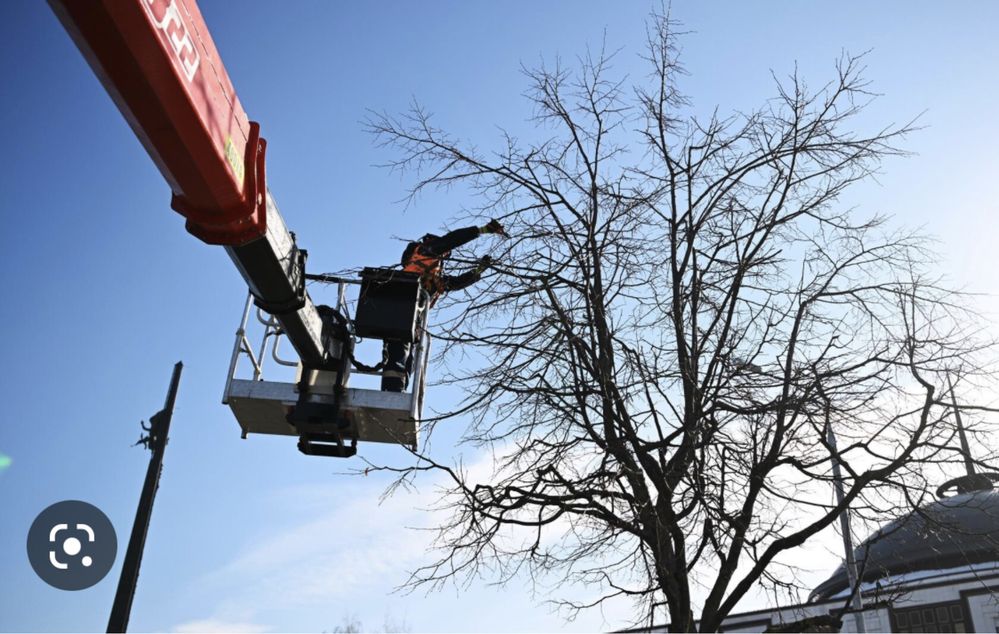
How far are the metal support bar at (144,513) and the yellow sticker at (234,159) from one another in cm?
591

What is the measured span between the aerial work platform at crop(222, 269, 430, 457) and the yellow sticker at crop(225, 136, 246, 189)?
2.14 meters

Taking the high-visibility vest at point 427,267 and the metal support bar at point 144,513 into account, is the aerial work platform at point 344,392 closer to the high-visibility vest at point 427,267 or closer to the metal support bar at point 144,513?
the high-visibility vest at point 427,267

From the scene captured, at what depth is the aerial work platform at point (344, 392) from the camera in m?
8.38

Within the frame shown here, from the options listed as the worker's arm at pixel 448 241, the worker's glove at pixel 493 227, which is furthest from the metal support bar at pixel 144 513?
the worker's glove at pixel 493 227

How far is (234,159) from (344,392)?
318 centimetres

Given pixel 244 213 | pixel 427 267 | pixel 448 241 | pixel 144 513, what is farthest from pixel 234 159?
pixel 144 513

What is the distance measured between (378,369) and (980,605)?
3113 centimetres

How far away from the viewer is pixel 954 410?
6883 millimetres

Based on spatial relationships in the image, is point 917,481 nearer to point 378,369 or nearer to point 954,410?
point 954,410

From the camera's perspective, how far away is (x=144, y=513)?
10.5 m

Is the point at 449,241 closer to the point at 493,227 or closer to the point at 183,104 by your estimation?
the point at 493,227

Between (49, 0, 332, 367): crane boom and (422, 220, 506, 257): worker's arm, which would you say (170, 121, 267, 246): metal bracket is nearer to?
(49, 0, 332, 367): crane boom

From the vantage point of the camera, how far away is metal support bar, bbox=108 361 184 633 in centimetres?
988

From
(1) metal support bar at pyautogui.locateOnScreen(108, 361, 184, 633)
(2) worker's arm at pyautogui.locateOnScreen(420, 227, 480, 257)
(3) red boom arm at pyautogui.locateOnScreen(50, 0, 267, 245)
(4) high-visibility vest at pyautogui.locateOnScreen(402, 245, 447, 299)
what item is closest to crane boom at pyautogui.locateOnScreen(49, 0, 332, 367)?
(3) red boom arm at pyautogui.locateOnScreen(50, 0, 267, 245)
